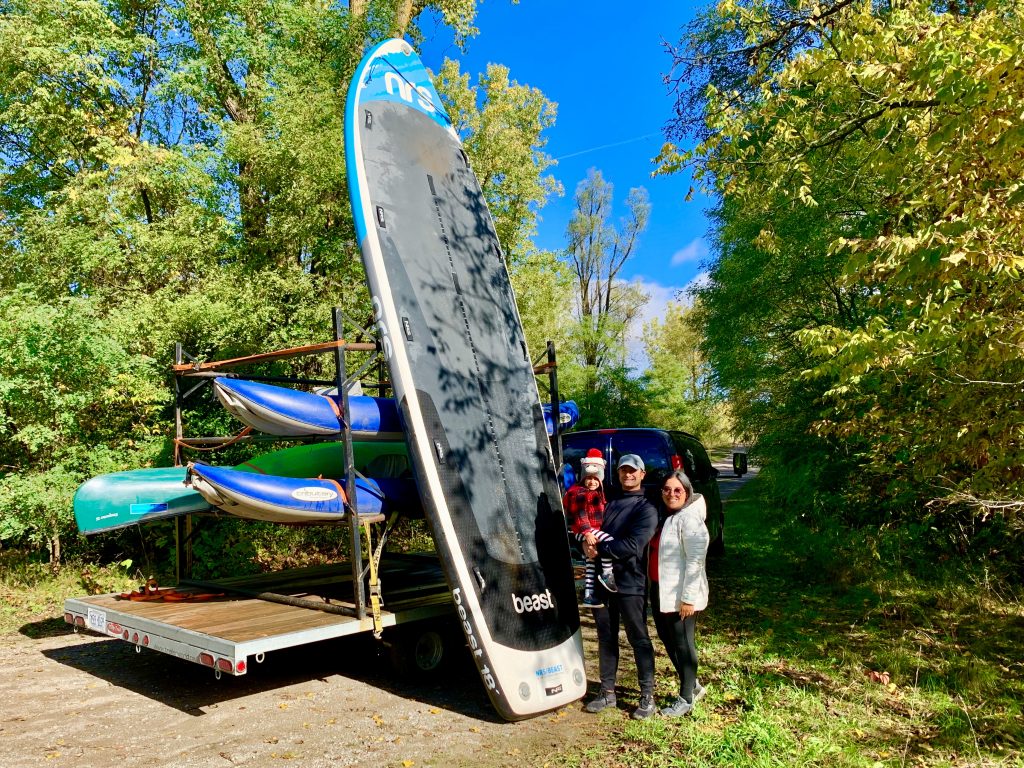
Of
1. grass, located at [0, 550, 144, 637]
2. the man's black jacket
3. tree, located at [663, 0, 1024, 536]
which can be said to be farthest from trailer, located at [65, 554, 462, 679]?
tree, located at [663, 0, 1024, 536]

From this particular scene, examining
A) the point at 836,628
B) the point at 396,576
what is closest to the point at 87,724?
the point at 396,576

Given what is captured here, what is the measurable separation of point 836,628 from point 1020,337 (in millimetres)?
4006

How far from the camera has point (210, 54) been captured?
13.7m

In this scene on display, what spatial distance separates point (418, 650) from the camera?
614 centimetres

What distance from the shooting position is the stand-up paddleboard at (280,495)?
18.1 ft

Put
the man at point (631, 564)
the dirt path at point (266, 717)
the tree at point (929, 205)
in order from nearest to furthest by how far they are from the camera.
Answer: the tree at point (929, 205), the dirt path at point (266, 717), the man at point (631, 564)

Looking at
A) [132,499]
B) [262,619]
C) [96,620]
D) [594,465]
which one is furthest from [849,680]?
[132,499]

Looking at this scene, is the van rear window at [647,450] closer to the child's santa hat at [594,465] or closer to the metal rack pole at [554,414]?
the metal rack pole at [554,414]

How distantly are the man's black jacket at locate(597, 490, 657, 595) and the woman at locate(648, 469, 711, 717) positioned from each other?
118 mm

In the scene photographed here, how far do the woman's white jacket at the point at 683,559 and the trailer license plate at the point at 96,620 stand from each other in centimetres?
453

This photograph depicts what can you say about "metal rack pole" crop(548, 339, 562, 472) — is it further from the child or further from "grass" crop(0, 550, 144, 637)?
"grass" crop(0, 550, 144, 637)

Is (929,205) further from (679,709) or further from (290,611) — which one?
(290,611)

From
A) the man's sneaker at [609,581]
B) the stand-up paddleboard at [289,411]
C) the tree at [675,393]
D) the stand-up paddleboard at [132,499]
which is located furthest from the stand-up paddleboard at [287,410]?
the tree at [675,393]

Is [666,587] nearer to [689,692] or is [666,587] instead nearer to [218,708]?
[689,692]
